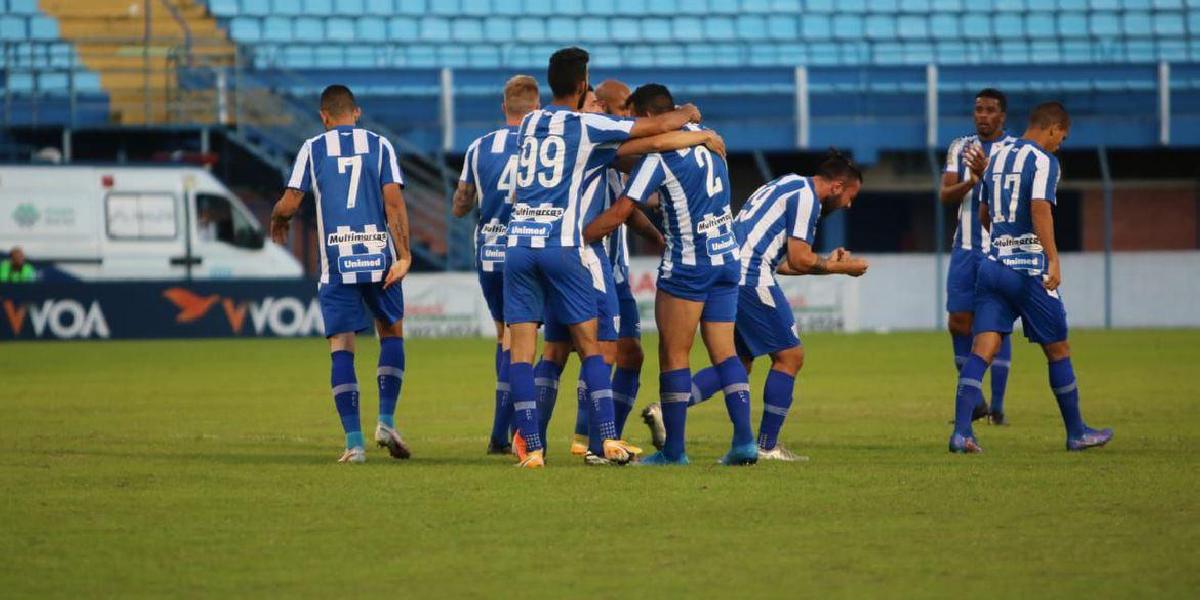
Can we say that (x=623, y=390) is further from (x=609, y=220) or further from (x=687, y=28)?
(x=687, y=28)

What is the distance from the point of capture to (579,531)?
285 inches

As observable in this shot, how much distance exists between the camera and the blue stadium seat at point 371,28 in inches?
1340

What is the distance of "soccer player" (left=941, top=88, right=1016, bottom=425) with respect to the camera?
12.7 meters

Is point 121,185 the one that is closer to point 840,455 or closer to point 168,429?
point 168,429

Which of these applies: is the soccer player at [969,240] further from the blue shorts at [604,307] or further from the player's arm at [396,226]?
the player's arm at [396,226]

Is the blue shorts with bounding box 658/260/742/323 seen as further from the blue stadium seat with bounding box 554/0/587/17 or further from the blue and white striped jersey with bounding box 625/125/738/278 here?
the blue stadium seat with bounding box 554/0/587/17

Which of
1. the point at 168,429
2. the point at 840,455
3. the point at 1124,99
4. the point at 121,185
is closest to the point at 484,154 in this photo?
the point at 840,455

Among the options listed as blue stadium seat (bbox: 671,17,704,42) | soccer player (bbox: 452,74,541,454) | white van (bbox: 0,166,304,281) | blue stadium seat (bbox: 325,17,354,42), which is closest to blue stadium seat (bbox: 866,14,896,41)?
blue stadium seat (bbox: 671,17,704,42)

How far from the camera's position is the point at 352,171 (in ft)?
33.3

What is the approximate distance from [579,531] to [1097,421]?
6836 mm

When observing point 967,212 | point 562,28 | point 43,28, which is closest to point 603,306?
point 967,212

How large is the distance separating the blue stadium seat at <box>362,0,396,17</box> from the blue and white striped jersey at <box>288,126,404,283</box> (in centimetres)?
2496

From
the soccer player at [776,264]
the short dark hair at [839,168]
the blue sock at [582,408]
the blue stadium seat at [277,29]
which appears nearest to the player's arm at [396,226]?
the blue sock at [582,408]

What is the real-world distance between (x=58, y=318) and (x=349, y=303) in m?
17.9
